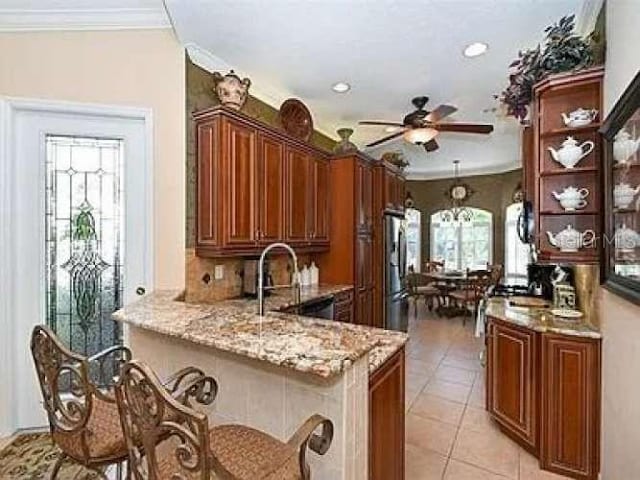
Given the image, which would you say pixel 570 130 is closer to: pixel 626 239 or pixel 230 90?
pixel 626 239

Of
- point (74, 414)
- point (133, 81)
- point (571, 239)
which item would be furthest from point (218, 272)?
point (571, 239)

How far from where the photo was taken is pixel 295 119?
417 centimetres

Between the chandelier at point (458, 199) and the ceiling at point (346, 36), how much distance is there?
4.95m

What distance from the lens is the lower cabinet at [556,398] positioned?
237 centimetres

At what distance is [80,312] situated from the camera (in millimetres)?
2959

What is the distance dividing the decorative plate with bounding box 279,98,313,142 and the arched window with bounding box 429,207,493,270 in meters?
6.21

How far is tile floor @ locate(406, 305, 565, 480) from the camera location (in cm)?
252

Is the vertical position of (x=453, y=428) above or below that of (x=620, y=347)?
below

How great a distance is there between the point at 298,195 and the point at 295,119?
2.79 ft

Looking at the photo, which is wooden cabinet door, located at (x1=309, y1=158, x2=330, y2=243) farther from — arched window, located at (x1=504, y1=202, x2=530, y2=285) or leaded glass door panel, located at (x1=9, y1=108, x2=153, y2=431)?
arched window, located at (x1=504, y1=202, x2=530, y2=285)

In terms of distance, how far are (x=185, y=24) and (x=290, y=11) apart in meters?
0.75

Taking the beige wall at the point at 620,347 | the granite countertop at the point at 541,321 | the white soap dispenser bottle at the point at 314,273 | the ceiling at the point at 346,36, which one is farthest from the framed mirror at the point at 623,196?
the white soap dispenser bottle at the point at 314,273

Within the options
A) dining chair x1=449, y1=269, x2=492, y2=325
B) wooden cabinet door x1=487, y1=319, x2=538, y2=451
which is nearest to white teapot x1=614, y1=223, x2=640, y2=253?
wooden cabinet door x1=487, y1=319, x2=538, y2=451

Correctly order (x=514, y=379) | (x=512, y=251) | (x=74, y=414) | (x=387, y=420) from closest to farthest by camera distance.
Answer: (x=74, y=414) → (x=387, y=420) → (x=514, y=379) → (x=512, y=251)
